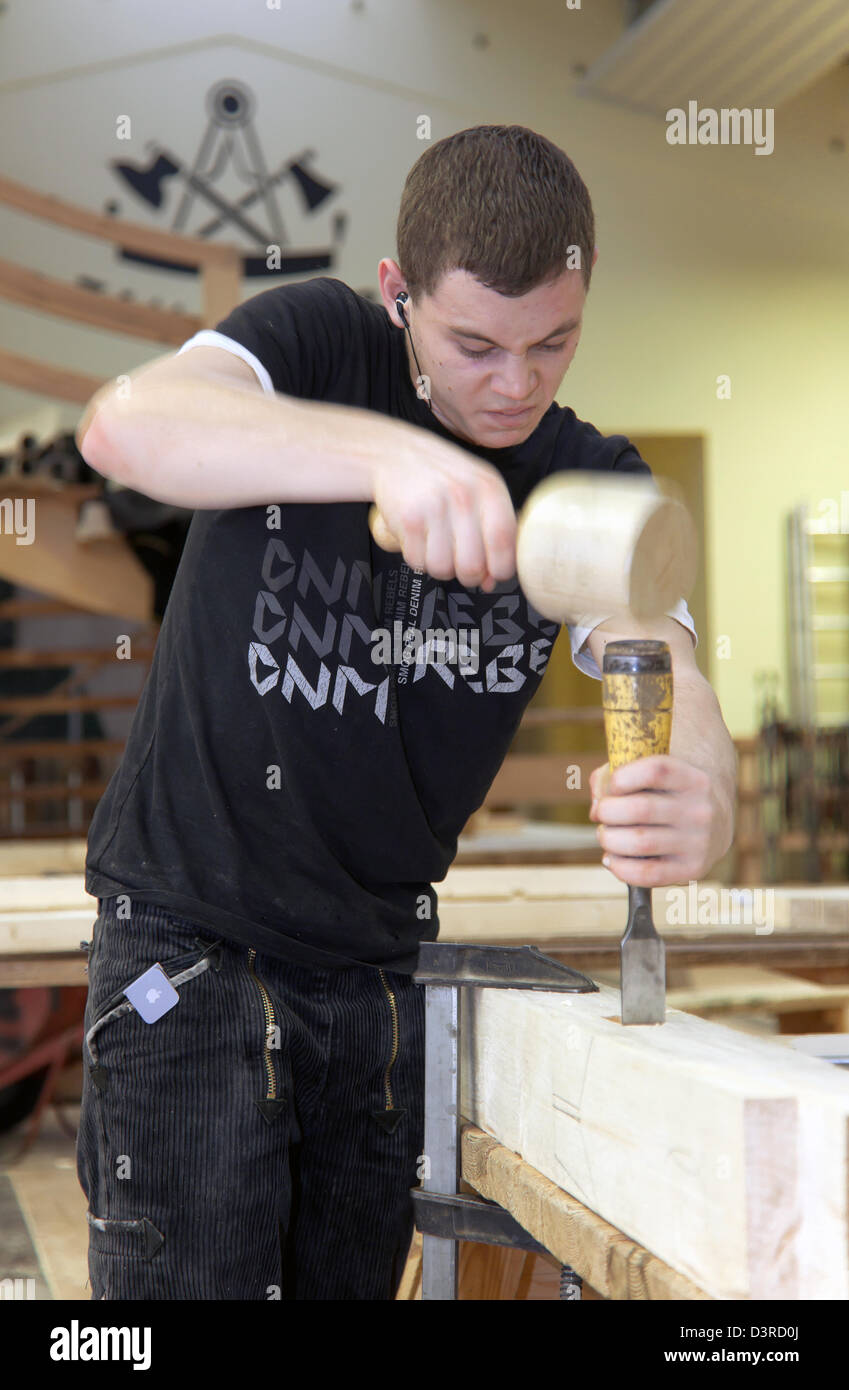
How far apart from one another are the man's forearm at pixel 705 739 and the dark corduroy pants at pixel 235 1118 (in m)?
0.42

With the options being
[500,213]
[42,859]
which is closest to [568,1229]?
[500,213]

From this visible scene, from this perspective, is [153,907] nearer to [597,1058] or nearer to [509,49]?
[597,1058]

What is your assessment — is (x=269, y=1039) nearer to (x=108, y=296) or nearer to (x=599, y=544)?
(x=599, y=544)

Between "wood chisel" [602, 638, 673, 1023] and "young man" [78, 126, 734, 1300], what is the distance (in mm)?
117

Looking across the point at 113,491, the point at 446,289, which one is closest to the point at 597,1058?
the point at 446,289

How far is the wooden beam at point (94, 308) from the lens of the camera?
525 cm

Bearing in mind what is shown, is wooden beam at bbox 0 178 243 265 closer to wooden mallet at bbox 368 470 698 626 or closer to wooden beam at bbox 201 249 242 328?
wooden beam at bbox 201 249 242 328

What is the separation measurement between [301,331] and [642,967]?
751 mm

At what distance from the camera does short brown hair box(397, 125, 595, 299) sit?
4.21 feet

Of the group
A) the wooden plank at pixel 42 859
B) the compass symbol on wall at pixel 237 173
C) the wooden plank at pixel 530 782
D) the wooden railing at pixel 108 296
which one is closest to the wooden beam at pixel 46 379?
the wooden railing at pixel 108 296

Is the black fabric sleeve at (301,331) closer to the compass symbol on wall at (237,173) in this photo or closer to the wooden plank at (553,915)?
the wooden plank at (553,915)

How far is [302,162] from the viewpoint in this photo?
8438 millimetres
